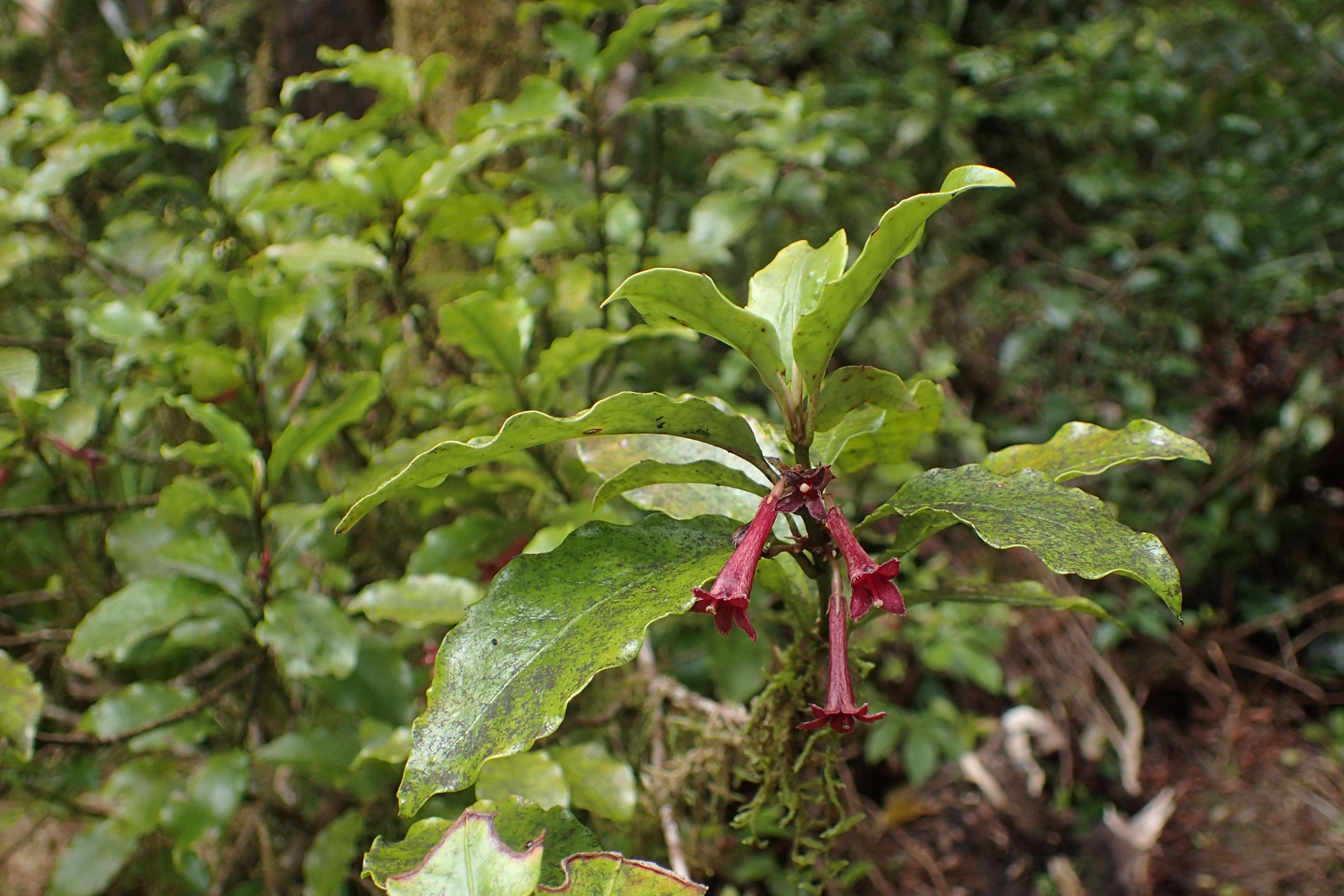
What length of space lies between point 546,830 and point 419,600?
457 millimetres

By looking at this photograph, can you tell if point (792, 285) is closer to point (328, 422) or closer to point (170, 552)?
point (328, 422)

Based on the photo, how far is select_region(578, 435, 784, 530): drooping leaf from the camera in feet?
2.70

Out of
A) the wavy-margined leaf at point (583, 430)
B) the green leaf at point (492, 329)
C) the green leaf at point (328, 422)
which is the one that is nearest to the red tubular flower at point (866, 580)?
the wavy-margined leaf at point (583, 430)

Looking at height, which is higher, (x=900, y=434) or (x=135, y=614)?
(x=900, y=434)

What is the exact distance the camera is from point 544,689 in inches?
23.1

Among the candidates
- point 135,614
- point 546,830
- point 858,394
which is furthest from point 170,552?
point 858,394

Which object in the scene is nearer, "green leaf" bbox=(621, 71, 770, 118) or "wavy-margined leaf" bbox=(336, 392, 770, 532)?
"wavy-margined leaf" bbox=(336, 392, 770, 532)

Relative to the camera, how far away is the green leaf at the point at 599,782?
3.34 ft

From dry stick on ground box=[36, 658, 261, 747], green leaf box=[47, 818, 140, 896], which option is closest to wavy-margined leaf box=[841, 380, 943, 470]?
dry stick on ground box=[36, 658, 261, 747]

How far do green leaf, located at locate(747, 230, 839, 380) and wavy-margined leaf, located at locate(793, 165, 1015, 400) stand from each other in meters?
0.05

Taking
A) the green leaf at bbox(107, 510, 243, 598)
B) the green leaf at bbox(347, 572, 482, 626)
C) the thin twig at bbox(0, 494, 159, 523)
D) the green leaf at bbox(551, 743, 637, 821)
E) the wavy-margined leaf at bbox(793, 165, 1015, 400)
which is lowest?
the green leaf at bbox(551, 743, 637, 821)

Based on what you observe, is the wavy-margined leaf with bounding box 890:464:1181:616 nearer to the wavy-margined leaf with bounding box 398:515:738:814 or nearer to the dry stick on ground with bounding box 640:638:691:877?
the wavy-margined leaf with bounding box 398:515:738:814

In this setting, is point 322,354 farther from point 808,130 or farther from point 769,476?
point 808,130

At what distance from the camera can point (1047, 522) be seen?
0.63m
